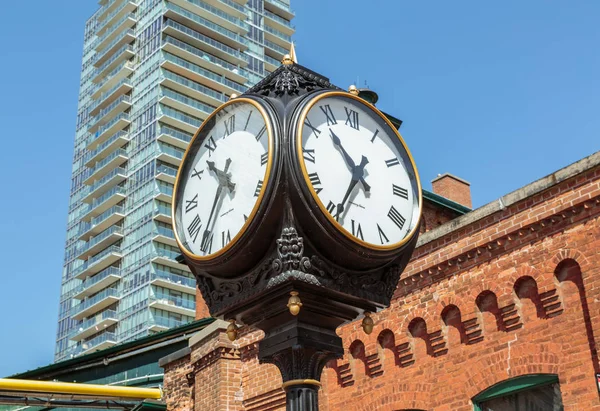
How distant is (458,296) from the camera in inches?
469

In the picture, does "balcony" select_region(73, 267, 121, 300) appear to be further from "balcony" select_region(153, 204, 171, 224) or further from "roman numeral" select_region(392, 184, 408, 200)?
"roman numeral" select_region(392, 184, 408, 200)

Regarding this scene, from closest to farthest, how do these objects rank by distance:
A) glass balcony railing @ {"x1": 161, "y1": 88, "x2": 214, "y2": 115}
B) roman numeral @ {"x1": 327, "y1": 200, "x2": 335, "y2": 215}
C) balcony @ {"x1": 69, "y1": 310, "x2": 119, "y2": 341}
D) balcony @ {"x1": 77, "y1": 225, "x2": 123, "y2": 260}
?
roman numeral @ {"x1": 327, "y1": 200, "x2": 335, "y2": 215}
balcony @ {"x1": 69, "y1": 310, "x2": 119, "y2": 341}
balcony @ {"x1": 77, "y1": 225, "x2": 123, "y2": 260}
glass balcony railing @ {"x1": 161, "y1": 88, "x2": 214, "y2": 115}

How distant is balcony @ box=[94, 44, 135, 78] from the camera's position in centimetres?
9052

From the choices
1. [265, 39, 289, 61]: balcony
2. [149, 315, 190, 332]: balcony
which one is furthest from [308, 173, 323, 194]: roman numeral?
[265, 39, 289, 61]: balcony

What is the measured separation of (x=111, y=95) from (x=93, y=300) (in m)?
21.7

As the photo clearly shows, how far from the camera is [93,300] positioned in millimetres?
84625

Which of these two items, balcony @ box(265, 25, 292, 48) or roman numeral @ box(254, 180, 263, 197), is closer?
roman numeral @ box(254, 180, 263, 197)

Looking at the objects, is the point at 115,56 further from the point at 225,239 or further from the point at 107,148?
the point at 225,239

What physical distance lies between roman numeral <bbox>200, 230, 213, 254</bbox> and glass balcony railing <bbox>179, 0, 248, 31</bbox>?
8883cm

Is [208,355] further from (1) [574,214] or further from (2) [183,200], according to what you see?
(2) [183,200]

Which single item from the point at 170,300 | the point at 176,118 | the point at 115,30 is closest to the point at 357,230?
the point at 170,300

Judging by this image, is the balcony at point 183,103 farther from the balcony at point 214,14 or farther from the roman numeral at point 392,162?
the roman numeral at point 392,162

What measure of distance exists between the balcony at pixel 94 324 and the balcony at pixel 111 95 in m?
22.8

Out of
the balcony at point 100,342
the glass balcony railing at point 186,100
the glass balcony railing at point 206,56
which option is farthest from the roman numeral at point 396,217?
the glass balcony railing at point 206,56
